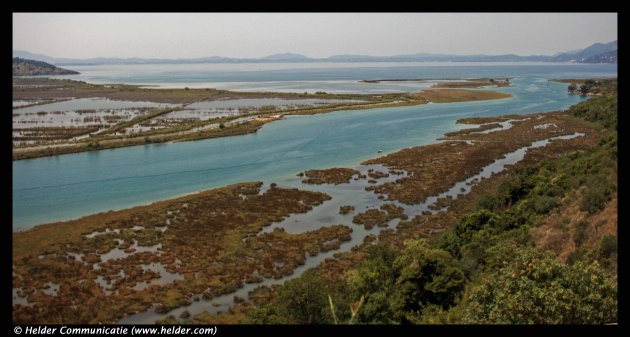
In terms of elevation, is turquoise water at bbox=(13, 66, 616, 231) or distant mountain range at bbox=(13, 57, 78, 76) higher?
distant mountain range at bbox=(13, 57, 78, 76)

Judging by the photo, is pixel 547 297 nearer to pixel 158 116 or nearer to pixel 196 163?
pixel 196 163

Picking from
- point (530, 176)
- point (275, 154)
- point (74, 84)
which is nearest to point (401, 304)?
point (530, 176)

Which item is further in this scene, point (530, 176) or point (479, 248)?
point (530, 176)

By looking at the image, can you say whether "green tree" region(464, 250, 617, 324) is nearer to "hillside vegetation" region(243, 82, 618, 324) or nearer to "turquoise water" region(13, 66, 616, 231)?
"hillside vegetation" region(243, 82, 618, 324)

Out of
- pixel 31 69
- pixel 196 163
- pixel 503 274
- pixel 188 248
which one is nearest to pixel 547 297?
pixel 503 274

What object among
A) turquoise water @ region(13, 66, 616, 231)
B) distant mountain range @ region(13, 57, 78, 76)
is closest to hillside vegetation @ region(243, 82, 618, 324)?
turquoise water @ region(13, 66, 616, 231)

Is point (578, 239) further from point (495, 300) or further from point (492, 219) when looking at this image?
point (495, 300)

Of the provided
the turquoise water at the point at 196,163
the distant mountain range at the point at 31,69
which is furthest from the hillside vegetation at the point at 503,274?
the distant mountain range at the point at 31,69
